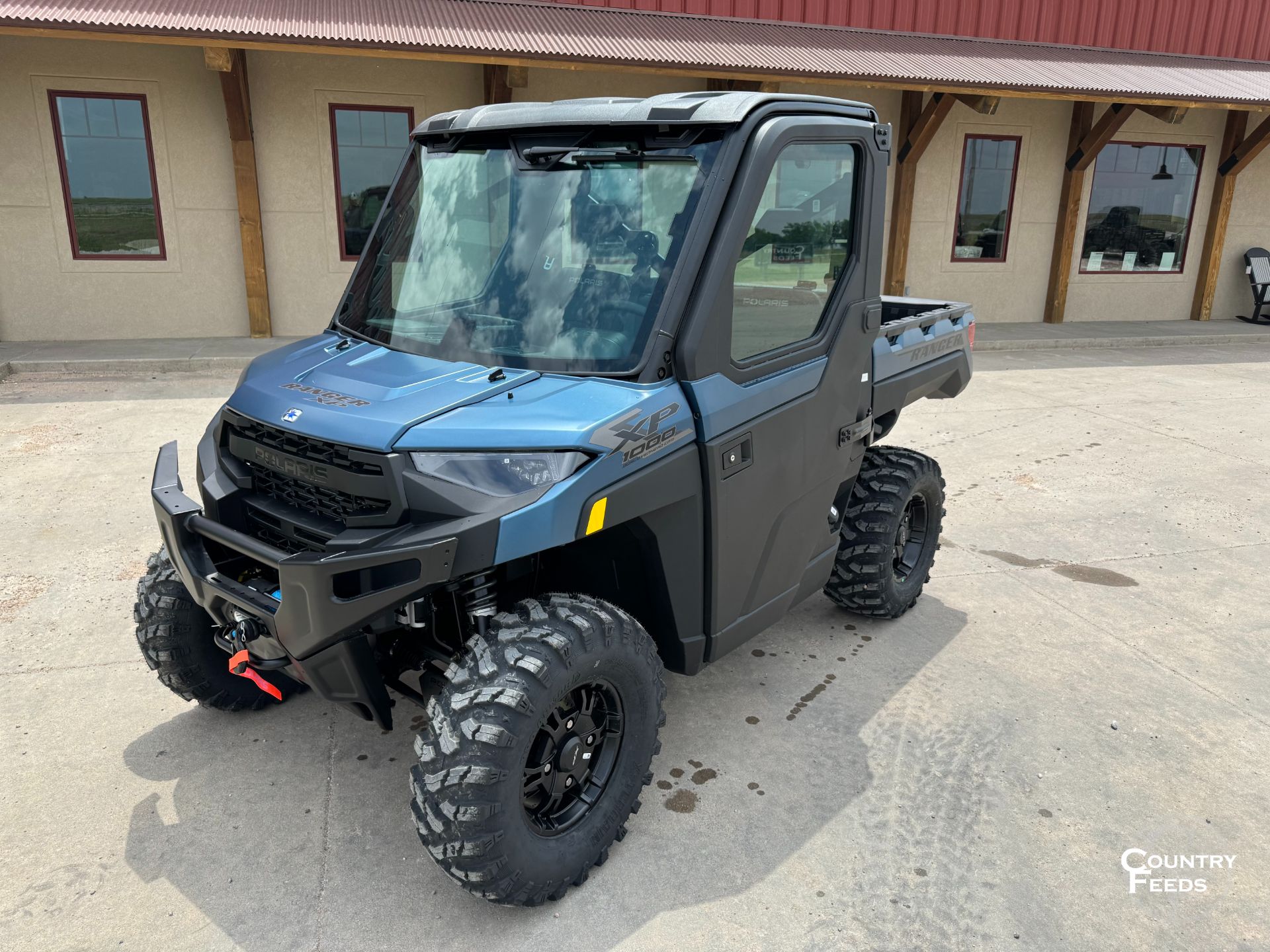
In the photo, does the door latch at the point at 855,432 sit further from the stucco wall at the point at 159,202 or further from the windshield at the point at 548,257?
the stucco wall at the point at 159,202

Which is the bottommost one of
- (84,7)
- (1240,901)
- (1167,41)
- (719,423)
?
(1240,901)

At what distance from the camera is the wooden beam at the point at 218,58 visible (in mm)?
9562

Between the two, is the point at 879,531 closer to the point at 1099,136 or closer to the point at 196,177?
the point at 196,177

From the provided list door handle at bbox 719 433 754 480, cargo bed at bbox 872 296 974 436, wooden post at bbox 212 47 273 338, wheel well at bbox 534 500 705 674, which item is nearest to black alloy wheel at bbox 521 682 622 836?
wheel well at bbox 534 500 705 674

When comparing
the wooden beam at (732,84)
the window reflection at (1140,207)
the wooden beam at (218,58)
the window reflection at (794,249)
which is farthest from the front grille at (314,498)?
the window reflection at (1140,207)

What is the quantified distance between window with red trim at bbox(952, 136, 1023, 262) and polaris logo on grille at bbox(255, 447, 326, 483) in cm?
1326

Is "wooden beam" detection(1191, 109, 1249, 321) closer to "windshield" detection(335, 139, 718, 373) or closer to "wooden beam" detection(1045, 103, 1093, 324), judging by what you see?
"wooden beam" detection(1045, 103, 1093, 324)

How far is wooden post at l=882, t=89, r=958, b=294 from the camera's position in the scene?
13.0 metres

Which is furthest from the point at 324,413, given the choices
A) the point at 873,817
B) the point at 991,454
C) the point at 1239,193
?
the point at 1239,193

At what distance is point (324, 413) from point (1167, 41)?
16317mm

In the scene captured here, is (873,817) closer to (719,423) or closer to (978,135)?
(719,423)

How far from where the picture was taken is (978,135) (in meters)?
13.8

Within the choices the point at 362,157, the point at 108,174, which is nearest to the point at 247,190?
the point at 362,157

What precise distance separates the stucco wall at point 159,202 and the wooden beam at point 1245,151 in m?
15.0
